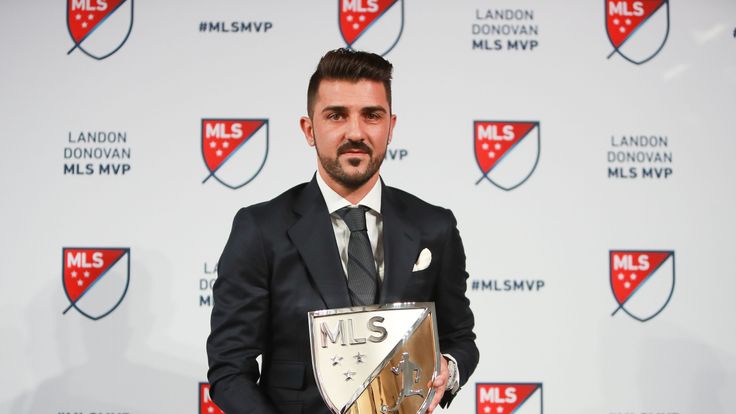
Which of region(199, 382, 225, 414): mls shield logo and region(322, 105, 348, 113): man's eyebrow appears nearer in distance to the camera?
region(322, 105, 348, 113): man's eyebrow

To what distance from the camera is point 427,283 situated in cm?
131

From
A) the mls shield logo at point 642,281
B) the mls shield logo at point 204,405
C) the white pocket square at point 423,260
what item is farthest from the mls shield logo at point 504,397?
the white pocket square at point 423,260

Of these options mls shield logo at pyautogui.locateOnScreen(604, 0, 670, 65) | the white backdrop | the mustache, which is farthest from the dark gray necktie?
mls shield logo at pyautogui.locateOnScreen(604, 0, 670, 65)

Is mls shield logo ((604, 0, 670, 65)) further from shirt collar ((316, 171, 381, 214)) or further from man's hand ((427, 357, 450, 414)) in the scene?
man's hand ((427, 357, 450, 414))

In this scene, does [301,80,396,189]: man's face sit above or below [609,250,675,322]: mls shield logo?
above

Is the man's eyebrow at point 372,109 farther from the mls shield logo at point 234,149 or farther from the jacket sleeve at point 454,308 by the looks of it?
the mls shield logo at point 234,149

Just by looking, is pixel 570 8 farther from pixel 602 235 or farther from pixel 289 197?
pixel 289 197

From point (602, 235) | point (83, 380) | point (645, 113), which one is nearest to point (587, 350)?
point (602, 235)

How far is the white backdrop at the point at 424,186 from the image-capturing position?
2.30m

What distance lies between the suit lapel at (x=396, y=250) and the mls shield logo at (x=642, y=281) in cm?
126

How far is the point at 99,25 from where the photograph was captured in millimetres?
2355

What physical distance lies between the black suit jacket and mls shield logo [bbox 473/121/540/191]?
109cm

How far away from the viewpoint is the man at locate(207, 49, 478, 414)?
1228 millimetres

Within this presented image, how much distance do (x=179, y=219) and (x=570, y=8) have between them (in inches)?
58.2
